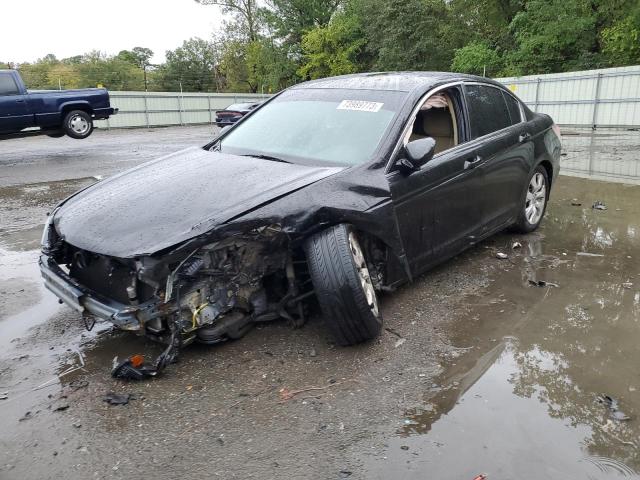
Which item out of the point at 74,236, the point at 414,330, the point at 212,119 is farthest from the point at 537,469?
the point at 212,119

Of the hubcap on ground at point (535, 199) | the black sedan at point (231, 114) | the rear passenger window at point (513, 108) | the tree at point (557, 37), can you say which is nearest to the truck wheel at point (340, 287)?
the rear passenger window at point (513, 108)

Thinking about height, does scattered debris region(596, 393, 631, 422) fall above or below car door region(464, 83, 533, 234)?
below

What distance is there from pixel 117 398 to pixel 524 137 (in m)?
4.31

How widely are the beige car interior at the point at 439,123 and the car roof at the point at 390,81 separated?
15 cm

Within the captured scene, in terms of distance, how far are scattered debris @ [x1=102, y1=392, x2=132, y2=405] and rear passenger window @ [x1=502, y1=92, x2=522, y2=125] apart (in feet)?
13.8

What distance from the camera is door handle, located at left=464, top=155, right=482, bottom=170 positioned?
4.36m

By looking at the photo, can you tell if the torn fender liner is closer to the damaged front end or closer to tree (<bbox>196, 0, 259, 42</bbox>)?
the damaged front end

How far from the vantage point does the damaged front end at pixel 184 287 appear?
2.92m

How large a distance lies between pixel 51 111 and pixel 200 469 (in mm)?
13436

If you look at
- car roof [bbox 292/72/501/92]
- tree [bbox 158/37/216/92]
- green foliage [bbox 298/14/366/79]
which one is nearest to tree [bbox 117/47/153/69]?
tree [bbox 158/37/216/92]

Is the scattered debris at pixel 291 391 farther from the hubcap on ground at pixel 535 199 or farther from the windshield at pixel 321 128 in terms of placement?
the hubcap on ground at pixel 535 199

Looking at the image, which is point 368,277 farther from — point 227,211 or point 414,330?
point 227,211

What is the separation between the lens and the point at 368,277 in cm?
347

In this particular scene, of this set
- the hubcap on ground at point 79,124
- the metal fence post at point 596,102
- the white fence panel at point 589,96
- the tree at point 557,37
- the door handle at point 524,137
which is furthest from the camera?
the tree at point 557,37
